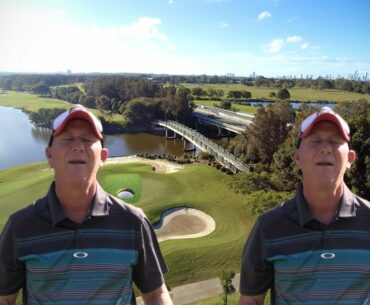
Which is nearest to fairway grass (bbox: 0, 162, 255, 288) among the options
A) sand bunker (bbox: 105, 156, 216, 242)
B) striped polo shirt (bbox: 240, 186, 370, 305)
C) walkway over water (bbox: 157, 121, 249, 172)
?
sand bunker (bbox: 105, 156, 216, 242)

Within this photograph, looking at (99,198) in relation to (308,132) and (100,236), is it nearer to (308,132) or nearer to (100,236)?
(100,236)

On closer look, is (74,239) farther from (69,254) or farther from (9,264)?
(9,264)

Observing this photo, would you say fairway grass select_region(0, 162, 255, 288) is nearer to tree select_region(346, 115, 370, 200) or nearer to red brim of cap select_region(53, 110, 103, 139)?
tree select_region(346, 115, 370, 200)

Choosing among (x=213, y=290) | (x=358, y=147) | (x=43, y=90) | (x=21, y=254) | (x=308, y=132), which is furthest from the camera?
(x=43, y=90)

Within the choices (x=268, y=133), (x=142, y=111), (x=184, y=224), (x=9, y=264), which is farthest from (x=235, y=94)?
(x=9, y=264)

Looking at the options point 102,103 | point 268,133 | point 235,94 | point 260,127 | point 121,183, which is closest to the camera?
point 121,183

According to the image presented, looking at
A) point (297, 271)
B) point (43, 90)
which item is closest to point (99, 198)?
point (297, 271)

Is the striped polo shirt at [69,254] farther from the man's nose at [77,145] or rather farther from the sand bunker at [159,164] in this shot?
the sand bunker at [159,164]
